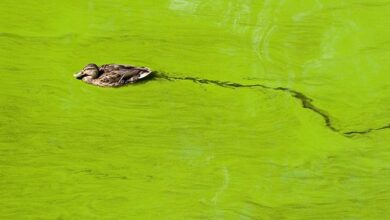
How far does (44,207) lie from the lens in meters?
1.99

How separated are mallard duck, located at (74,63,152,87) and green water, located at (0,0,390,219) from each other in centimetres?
3

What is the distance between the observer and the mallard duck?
7.48 feet

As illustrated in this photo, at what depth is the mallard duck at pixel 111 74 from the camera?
2.28 meters

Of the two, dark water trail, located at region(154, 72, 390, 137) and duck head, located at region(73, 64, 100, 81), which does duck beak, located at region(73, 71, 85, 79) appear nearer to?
duck head, located at region(73, 64, 100, 81)

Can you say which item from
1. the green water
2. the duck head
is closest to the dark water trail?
the green water

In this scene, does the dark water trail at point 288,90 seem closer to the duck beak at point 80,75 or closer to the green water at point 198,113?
the green water at point 198,113

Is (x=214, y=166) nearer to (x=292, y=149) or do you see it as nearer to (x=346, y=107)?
(x=292, y=149)

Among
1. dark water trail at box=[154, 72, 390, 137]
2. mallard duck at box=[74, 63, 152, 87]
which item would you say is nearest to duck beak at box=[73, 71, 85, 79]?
mallard duck at box=[74, 63, 152, 87]

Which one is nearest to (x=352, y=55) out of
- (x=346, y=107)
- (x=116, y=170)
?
(x=346, y=107)

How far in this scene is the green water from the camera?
2.05m

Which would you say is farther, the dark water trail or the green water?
the dark water trail

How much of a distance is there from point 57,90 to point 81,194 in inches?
17.2

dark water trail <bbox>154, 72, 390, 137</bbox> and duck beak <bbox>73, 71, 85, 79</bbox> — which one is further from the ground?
dark water trail <bbox>154, 72, 390, 137</bbox>

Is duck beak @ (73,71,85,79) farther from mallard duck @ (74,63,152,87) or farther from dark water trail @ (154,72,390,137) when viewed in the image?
dark water trail @ (154,72,390,137)
